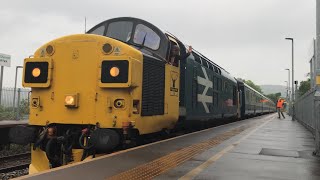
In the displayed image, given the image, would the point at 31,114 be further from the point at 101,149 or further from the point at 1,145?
the point at 1,145

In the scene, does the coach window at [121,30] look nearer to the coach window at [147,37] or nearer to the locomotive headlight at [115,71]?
the coach window at [147,37]

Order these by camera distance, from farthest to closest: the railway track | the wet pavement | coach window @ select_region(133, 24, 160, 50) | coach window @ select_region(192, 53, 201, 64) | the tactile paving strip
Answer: coach window @ select_region(192, 53, 201, 64)
coach window @ select_region(133, 24, 160, 50)
the railway track
the wet pavement
the tactile paving strip

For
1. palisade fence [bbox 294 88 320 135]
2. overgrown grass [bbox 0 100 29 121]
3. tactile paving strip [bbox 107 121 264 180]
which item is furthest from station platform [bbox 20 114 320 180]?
overgrown grass [bbox 0 100 29 121]

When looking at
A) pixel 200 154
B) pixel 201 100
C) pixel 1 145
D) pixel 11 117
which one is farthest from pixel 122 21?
pixel 11 117

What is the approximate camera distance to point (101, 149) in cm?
→ 752

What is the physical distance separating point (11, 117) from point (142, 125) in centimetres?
1151

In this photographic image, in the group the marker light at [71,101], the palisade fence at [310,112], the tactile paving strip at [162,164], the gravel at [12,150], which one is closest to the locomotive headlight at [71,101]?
the marker light at [71,101]

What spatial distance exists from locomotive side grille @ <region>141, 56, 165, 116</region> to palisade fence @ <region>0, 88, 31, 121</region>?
9.23 meters

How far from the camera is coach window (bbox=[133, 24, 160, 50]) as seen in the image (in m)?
9.67

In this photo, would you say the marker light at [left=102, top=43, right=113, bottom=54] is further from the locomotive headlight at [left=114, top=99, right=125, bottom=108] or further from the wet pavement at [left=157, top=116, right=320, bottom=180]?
the wet pavement at [left=157, top=116, right=320, bottom=180]

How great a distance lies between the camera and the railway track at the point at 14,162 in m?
9.40

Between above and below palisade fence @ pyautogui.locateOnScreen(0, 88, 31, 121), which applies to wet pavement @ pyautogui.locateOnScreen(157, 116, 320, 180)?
below

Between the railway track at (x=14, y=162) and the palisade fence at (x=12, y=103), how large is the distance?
5773 millimetres

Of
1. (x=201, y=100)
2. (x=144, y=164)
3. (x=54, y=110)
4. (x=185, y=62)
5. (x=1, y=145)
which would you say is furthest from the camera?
(x=201, y=100)
